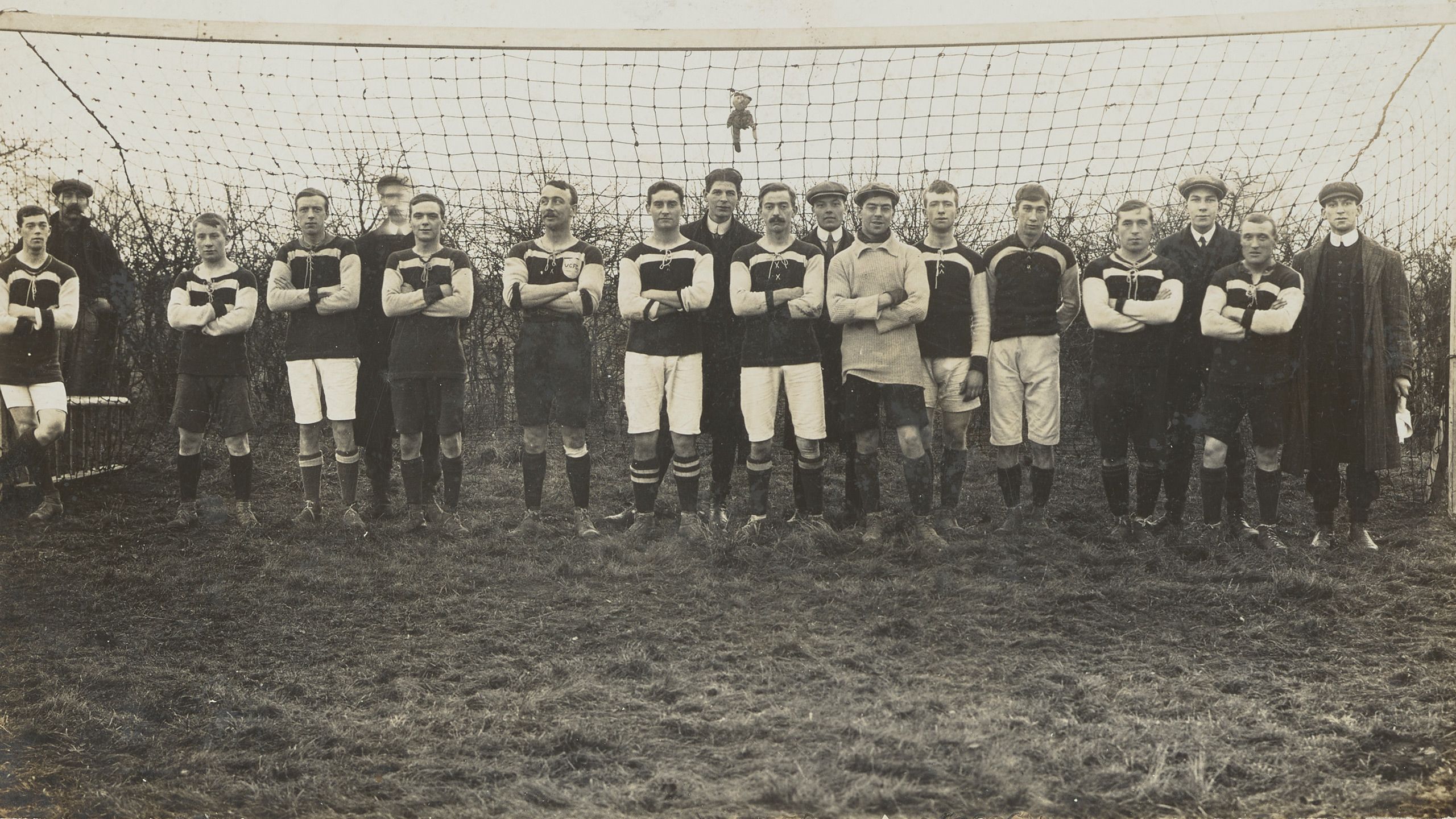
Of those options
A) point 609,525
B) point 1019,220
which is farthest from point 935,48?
point 609,525

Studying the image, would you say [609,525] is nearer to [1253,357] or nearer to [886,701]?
[886,701]

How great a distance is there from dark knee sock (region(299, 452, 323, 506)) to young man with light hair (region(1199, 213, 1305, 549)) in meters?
4.97

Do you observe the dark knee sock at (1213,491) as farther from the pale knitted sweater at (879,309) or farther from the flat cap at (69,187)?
the flat cap at (69,187)

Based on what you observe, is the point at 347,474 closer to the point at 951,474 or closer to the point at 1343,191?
the point at 951,474

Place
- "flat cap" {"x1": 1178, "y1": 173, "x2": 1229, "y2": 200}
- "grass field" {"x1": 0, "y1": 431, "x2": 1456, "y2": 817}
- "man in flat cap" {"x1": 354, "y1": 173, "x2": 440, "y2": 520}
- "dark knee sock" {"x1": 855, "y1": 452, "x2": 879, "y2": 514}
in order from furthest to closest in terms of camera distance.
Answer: "man in flat cap" {"x1": 354, "y1": 173, "x2": 440, "y2": 520} < "flat cap" {"x1": 1178, "y1": 173, "x2": 1229, "y2": 200} < "dark knee sock" {"x1": 855, "y1": 452, "x2": 879, "y2": 514} < "grass field" {"x1": 0, "y1": 431, "x2": 1456, "y2": 817}

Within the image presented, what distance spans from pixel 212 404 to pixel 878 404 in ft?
12.8

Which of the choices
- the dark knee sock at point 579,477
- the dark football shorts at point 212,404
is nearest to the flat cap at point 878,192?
the dark knee sock at point 579,477

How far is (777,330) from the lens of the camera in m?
5.03

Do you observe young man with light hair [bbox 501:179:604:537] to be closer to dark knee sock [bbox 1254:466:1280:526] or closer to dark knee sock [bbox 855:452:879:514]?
dark knee sock [bbox 855:452:879:514]

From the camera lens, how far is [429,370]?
528 centimetres

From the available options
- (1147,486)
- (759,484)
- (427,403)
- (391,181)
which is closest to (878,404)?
(759,484)

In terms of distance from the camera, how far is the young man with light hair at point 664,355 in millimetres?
5078

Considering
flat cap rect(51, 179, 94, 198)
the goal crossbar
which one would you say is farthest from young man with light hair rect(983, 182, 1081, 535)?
flat cap rect(51, 179, 94, 198)

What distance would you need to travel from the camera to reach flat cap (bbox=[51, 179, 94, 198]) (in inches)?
225
